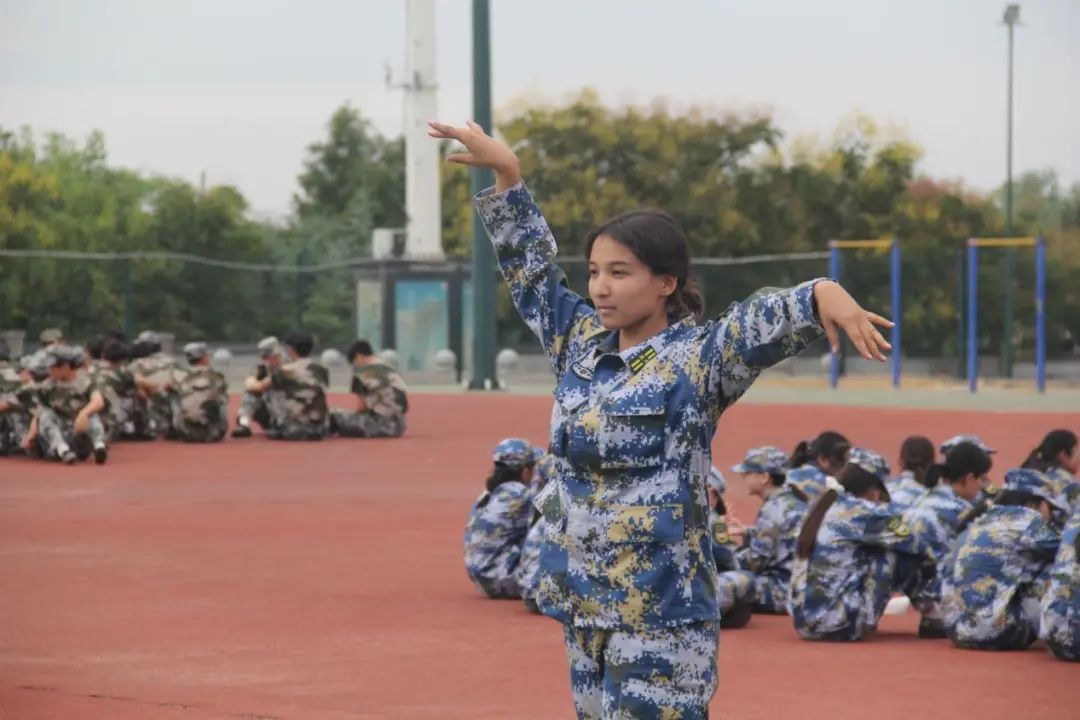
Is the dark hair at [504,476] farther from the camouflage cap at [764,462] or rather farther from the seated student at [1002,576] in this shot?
the seated student at [1002,576]

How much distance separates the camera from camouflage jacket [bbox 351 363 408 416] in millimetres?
24047

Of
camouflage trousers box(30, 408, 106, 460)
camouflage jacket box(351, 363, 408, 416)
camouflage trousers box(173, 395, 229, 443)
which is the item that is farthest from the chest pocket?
camouflage jacket box(351, 363, 408, 416)

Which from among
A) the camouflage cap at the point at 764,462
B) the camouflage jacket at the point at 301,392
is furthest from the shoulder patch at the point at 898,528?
the camouflage jacket at the point at 301,392

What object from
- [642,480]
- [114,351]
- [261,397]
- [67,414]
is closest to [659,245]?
[642,480]

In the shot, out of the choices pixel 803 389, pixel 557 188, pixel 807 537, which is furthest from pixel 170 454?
pixel 557 188

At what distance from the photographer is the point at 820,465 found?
445 inches

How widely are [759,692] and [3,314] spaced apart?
32.1 metres

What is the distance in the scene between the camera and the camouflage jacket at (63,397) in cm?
2045

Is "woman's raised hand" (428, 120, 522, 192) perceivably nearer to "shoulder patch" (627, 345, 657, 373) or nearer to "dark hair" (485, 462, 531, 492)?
"shoulder patch" (627, 345, 657, 373)

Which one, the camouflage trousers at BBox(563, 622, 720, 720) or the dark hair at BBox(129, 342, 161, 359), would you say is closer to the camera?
the camouflage trousers at BBox(563, 622, 720, 720)

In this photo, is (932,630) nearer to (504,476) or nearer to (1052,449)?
(1052,449)

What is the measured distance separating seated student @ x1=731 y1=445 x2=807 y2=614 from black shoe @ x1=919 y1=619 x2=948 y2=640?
793 millimetres

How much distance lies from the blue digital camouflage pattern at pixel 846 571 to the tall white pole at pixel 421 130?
1431 inches

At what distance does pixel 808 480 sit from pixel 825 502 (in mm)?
1128
